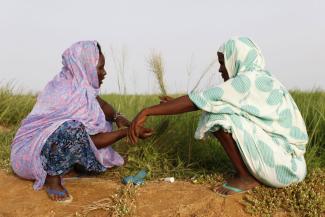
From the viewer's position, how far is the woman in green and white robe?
324 centimetres

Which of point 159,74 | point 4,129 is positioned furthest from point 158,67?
point 4,129

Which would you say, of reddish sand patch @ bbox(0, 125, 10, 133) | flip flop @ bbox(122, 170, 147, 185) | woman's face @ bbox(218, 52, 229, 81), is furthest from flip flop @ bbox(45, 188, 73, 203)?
reddish sand patch @ bbox(0, 125, 10, 133)

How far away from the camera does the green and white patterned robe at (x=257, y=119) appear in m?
3.24

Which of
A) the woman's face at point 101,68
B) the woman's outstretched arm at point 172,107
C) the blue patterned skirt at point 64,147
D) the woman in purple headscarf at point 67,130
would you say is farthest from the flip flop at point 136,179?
the woman's face at point 101,68

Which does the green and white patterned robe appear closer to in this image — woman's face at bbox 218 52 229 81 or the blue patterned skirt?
woman's face at bbox 218 52 229 81

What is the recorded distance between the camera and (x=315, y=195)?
3.31 m

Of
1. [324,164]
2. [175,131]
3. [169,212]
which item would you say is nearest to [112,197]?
[169,212]

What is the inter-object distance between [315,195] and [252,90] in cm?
85

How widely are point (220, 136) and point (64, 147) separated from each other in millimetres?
1168

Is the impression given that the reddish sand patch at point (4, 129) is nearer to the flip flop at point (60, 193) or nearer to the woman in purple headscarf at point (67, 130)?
the woman in purple headscarf at point (67, 130)

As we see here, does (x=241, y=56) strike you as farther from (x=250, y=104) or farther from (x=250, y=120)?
(x=250, y=120)

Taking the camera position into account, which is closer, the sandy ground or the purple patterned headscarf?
the sandy ground

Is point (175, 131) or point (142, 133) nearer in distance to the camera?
point (142, 133)

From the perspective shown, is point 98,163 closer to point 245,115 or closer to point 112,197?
point 112,197
